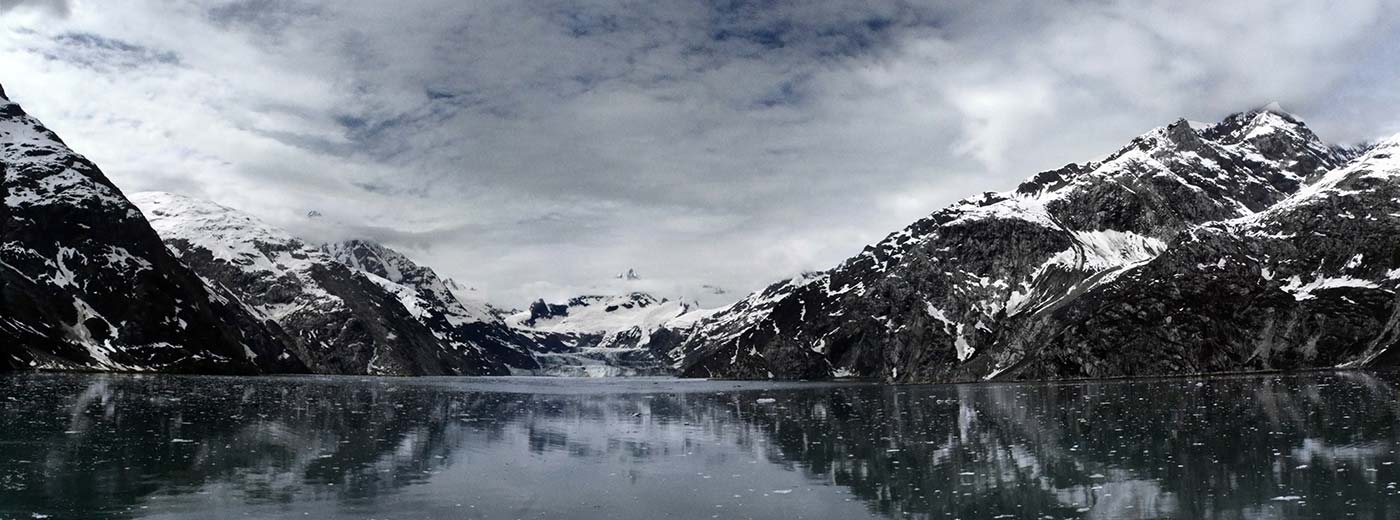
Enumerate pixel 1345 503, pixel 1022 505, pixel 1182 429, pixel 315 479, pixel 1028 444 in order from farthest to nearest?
1. pixel 1182 429
2. pixel 1028 444
3. pixel 315 479
4. pixel 1022 505
5. pixel 1345 503

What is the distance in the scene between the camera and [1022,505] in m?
39.1

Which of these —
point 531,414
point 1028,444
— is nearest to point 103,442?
point 531,414

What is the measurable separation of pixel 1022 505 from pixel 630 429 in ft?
156

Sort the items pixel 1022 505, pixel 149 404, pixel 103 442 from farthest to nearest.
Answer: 1. pixel 149 404
2. pixel 103 442
3. pixel 1022 505

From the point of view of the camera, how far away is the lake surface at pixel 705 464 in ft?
126

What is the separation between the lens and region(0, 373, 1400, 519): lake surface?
38.4m

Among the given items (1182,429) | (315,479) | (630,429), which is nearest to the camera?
(315,479)

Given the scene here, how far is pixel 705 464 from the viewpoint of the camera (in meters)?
55.8

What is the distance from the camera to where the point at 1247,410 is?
83.3 m

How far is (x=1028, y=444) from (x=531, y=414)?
5532cm

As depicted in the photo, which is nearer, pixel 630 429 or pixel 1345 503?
pixel 1345 503

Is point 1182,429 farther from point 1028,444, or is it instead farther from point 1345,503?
point 1345,503

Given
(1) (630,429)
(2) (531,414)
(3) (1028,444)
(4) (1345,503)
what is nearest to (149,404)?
(2) (531,414)

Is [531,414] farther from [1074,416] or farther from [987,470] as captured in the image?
[987,470]
